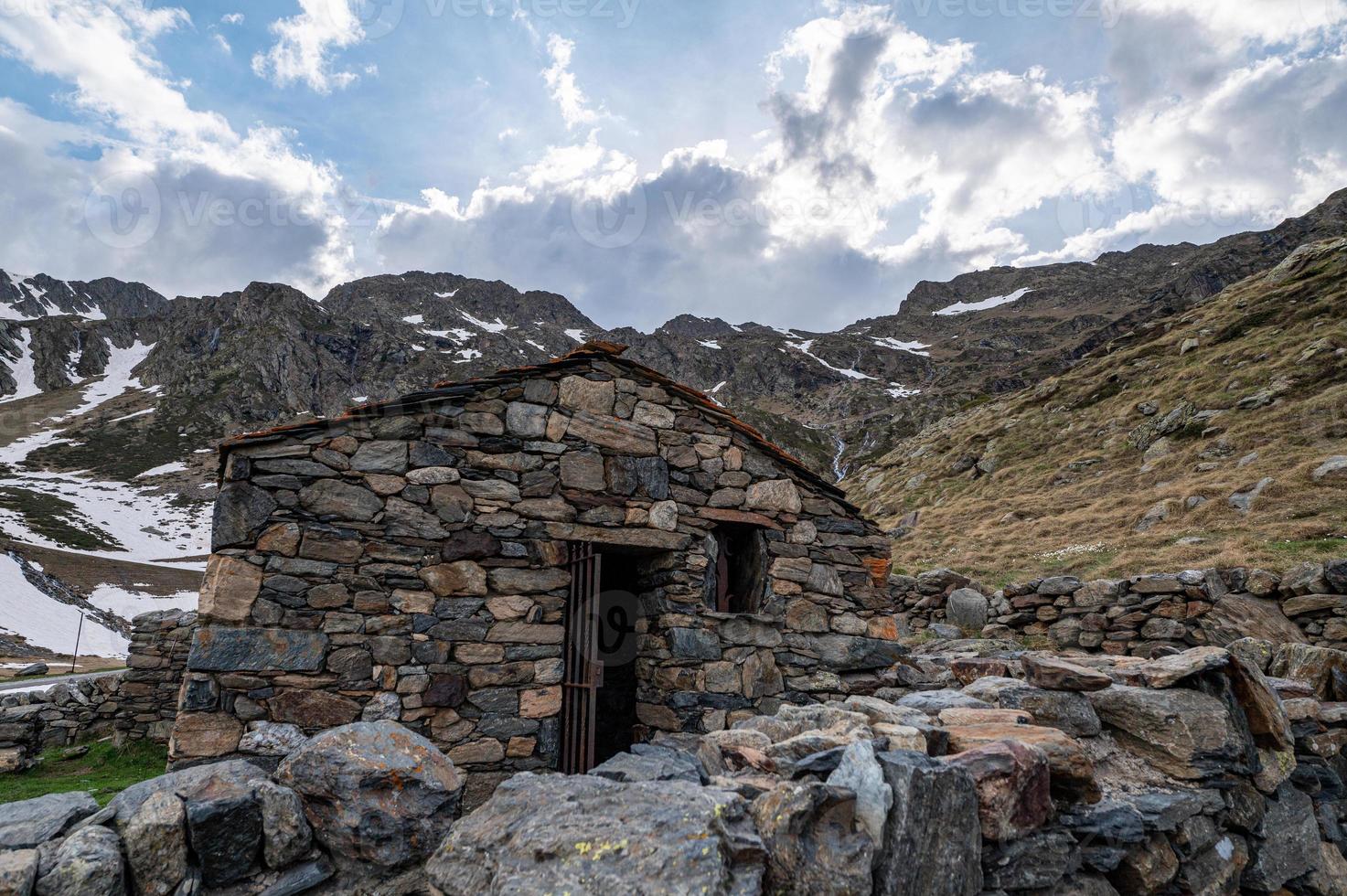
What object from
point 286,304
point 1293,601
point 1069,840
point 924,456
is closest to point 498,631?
point 1069,840

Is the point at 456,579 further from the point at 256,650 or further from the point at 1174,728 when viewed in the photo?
the point at 1174,728

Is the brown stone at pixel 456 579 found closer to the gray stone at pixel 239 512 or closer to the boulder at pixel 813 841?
the gray stone at pixel 239 512

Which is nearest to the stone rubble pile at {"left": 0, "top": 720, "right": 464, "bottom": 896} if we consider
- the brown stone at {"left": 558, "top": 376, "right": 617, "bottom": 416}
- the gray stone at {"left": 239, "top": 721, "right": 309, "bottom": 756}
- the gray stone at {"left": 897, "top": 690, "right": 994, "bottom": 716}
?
the gray stone at {"left": 897, "top": 690, "right": 994, "bottom": 716}

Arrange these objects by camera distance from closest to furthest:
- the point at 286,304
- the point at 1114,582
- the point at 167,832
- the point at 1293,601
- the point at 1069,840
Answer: the point at 167,832 < the point at 1069,840 < the point at 1293,601 < the point at 1114,582 < the point at 286,304

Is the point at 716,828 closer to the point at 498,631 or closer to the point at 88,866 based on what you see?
the point at 88,866

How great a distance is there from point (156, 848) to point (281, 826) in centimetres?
34

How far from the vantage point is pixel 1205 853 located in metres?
3.49

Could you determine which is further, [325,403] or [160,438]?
[325,403]

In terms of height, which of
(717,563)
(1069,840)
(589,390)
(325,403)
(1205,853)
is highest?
(325,403)

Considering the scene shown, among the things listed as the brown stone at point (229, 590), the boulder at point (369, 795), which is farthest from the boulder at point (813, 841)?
the brown stone at point (229, 590)

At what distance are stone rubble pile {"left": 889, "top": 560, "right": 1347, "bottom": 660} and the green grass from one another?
12.9 metres

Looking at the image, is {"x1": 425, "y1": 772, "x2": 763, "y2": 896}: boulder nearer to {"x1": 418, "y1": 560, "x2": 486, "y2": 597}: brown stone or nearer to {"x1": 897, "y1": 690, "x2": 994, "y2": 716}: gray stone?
{"x1": 897, "y1": 690, "x2": 994, "y2": 716}: gray stone

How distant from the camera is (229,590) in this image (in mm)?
5160

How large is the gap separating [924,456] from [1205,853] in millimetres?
33975
